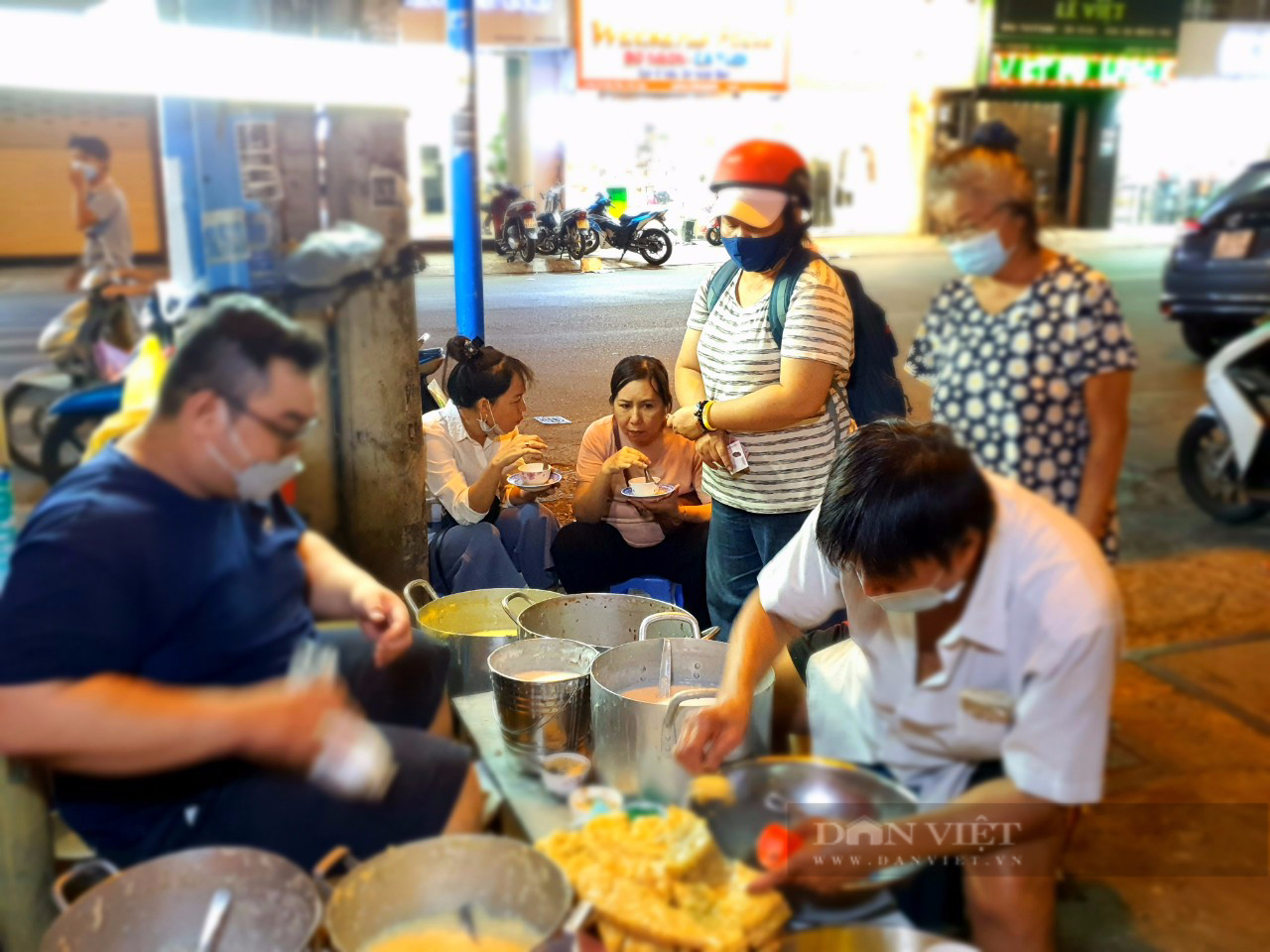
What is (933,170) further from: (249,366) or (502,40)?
(249,366)

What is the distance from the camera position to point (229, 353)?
1.18 m

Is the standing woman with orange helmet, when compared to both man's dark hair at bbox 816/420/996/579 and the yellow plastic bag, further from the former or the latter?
the yellow plastic bag


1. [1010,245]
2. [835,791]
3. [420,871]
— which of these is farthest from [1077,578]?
[420,871]

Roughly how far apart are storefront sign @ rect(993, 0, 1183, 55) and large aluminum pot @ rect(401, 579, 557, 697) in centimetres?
121

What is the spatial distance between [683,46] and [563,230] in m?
0.43

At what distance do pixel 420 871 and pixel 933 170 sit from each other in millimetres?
1082

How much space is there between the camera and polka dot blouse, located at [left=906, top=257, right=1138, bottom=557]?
1152 millimetres

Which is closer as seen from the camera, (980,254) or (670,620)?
(980,254)

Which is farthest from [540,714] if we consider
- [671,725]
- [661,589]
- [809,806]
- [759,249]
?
[661,589]

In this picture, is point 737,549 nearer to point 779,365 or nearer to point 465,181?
point 779,365

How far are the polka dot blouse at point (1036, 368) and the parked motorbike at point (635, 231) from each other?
0.56 m

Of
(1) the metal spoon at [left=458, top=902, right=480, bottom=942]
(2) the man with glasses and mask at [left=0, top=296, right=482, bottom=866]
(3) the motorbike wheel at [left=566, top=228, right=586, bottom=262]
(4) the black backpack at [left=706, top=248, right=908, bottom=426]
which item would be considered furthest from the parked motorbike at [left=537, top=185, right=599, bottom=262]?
(1) the metal spoon at [left=458, top=902, right=480, bottom=942]

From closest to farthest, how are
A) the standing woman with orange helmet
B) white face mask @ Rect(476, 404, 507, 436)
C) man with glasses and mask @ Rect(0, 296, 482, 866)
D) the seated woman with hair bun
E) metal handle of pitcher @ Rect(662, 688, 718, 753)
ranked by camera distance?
man with glasses and mask @ Rect(0, 296, 482, 866) → the standing woman with orange helmet → metal handle of pitcher @ Rect(662, 688, 718, 753) → the seated woman with hair bun → white face mask @ Rect(476, 404, 507, 436)

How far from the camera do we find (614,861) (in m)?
1.42
